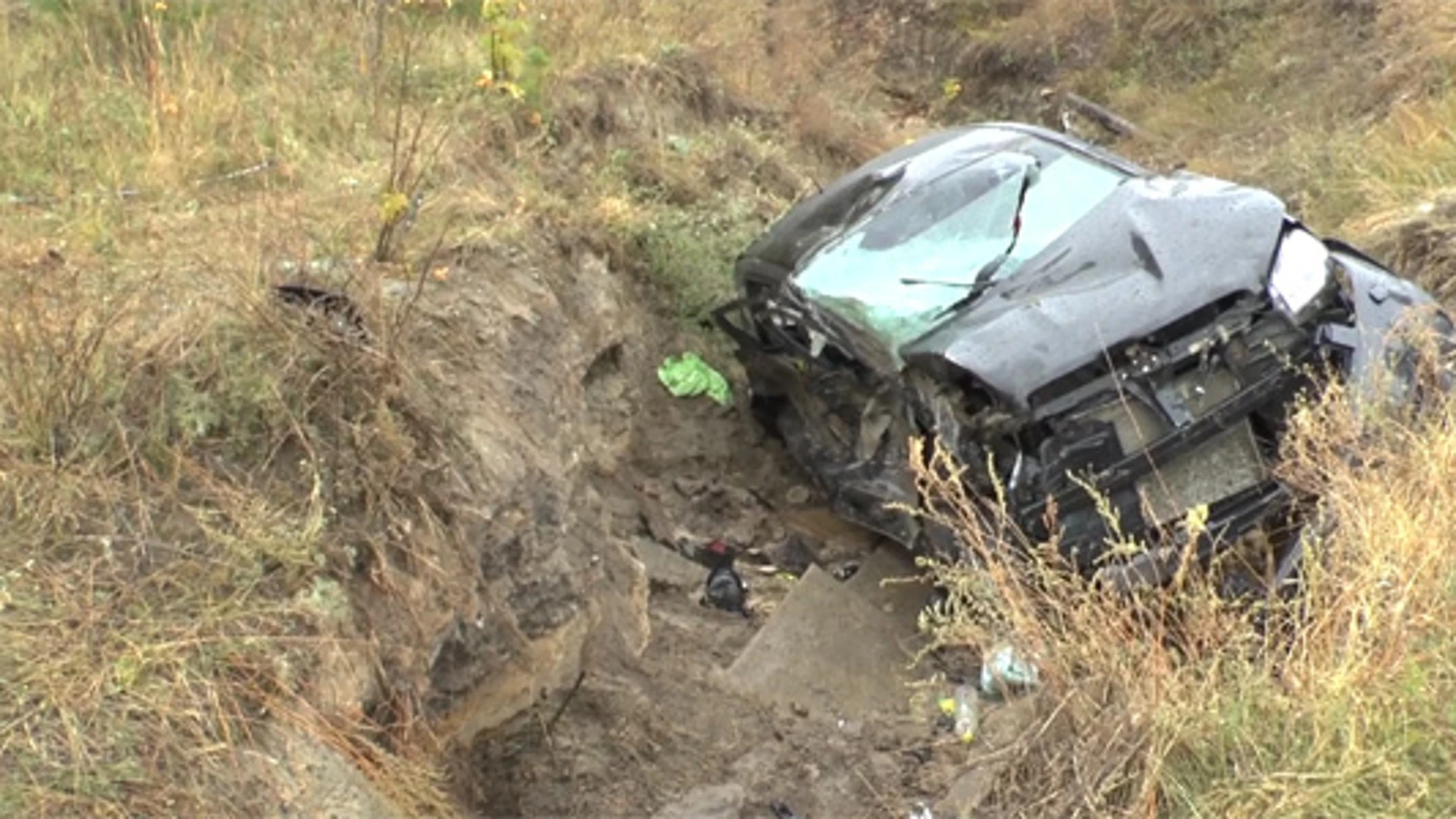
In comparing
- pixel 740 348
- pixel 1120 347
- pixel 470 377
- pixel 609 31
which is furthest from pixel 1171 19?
pixel 470 377

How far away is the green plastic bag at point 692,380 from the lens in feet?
21.7

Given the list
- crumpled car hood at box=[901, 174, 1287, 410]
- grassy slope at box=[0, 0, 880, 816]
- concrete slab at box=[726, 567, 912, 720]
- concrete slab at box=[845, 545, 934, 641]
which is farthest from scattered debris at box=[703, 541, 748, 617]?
grassy slope at box=[0, 0, 880, 816]

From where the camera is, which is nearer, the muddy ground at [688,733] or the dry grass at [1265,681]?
the dry grass at [1265,681]

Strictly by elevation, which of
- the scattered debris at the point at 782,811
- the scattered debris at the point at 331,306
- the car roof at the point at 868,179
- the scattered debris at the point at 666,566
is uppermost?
the scattered debris at the point at 331,306

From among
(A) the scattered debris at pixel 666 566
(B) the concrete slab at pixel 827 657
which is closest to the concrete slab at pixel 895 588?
(B) the concrete slab at pixel 827 657

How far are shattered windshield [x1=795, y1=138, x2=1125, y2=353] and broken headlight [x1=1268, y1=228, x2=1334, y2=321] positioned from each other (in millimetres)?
745

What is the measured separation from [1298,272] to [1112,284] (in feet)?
2.24

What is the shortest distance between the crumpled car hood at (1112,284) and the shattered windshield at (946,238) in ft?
0.38

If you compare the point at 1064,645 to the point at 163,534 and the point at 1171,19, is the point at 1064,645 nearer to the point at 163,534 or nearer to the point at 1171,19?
the point at 163,534

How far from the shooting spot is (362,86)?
262 inches

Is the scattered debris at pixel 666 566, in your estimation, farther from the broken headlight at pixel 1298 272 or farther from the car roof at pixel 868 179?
the broken headlight at pixel 1298 272

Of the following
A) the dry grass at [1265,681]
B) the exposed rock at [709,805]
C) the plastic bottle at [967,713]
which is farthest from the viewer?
the plastic bottle at [967,713]

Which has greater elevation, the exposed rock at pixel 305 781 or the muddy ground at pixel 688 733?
the exposed rock at pixel 305 781

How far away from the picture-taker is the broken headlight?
4.68m
